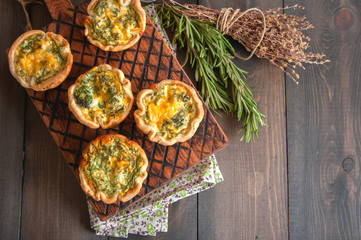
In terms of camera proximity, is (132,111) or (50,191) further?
(50,191)

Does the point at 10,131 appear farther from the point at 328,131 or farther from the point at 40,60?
the point at 328,131

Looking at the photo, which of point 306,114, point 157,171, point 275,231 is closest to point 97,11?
point 157,171

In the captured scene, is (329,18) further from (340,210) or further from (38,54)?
(38,54)

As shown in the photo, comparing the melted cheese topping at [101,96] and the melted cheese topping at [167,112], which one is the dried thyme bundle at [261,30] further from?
the melted cheese topping at [101,96]

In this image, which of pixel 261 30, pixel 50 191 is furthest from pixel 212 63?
pixel 50 191

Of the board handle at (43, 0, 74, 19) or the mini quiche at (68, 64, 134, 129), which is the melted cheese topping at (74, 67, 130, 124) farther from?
the board handle at (43, 0, 74, 19)
